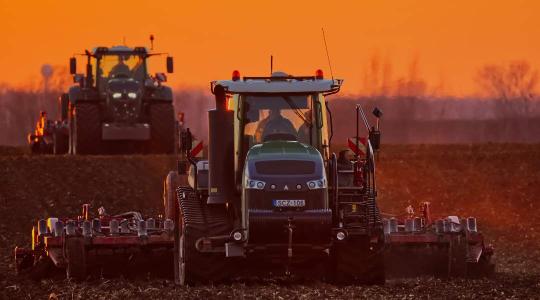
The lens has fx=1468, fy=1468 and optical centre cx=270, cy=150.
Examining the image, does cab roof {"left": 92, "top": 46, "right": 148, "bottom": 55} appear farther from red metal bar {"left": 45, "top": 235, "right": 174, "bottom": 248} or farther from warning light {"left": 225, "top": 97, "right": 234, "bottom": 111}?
warning light {"left": 225, "top": 97, "right": 234, "bottom": 111}

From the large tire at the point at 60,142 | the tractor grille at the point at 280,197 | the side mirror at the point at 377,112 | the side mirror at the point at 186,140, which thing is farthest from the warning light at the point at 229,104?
the large tire at the point at 60,142

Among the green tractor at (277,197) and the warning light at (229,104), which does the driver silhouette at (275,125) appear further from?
the warning light at (229,104)

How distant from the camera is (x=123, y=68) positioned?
41.9m

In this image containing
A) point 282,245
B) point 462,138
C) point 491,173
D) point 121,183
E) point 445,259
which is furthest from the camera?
point 462,138

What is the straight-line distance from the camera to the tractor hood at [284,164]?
18109mm

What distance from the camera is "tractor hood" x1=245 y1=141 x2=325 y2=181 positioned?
713 inches

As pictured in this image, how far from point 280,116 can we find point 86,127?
22.6 m

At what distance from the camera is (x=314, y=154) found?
60.2ft

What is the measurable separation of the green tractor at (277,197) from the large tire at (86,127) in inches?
856

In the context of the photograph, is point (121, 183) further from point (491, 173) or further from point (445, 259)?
point (445, 259)

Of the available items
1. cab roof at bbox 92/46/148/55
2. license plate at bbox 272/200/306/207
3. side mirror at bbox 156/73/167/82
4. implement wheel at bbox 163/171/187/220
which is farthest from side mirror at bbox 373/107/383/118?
cab roof at bbox 92/46/148/55

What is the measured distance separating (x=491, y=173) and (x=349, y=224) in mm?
22259

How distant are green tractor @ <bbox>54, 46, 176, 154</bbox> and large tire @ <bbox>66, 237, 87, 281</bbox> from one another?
20919 millimetres

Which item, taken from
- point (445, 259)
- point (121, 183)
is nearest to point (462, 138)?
point (121, 183)
